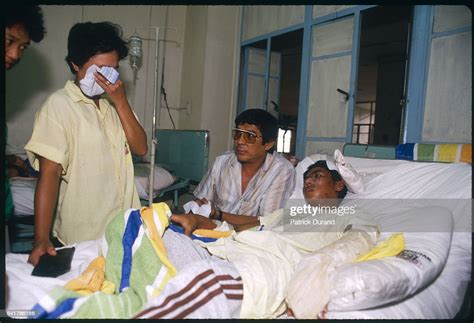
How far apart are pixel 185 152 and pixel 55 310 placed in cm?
275

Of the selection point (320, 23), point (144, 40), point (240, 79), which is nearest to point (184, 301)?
point (320, 23)

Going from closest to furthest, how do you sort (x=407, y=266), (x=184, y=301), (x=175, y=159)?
(x=184, y=301)
(x=407, y=266)
(x=175, y=159)

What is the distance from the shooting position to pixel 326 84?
11.2 feet

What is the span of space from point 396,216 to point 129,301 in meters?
1.25

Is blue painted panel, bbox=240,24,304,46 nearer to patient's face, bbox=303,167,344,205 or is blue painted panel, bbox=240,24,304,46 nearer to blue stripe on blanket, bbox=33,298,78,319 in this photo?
patient's face, bbox=303,167,344,205

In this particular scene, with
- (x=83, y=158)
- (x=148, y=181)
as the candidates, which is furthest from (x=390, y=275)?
(x=148, y=181)

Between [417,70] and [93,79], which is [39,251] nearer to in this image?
[93,79]

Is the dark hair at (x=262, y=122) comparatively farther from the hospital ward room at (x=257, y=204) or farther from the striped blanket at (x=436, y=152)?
the striped blanket at (x=436, y=152)

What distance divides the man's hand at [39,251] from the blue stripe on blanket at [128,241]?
0.31 metres

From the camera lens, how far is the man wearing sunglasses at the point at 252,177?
197 centimetres

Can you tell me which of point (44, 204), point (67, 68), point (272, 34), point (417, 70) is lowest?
point (44, 204)

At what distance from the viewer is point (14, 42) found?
116cm

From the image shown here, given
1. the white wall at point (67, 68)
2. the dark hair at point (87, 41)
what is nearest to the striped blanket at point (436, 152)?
the dark hair at point (87, 41)

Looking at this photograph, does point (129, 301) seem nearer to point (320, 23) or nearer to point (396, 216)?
point (396, 216)
